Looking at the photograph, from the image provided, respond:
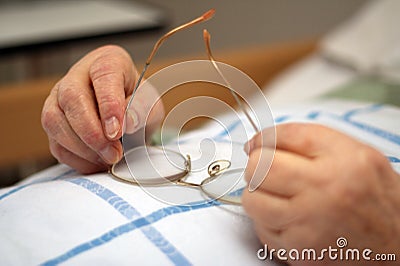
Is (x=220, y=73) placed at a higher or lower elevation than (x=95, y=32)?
higher

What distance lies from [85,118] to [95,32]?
911 mm

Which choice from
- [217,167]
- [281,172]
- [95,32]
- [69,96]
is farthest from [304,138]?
[95,32]

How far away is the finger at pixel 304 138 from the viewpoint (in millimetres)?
415

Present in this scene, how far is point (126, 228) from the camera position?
1.48ft

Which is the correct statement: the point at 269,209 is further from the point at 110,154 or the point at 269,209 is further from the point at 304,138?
the point at 110,154

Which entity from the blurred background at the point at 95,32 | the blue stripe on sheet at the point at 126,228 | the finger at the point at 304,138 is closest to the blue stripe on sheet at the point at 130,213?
the blue stripe on sheet at the point at 126,228

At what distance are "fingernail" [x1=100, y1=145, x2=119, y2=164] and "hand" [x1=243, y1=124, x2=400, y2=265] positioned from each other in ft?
0.58

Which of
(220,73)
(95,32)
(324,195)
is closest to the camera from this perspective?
(324,195)

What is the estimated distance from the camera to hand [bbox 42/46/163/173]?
1.77 ft

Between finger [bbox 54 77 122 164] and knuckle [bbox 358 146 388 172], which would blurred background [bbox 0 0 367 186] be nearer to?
finger [bbox 54 77 122 164]

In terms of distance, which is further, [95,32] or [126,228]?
[95,32]

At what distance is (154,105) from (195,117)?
58mm

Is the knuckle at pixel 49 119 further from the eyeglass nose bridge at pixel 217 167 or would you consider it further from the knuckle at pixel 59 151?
the eyeglass nose bridge at pixel 217 167

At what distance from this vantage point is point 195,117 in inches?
21.5
